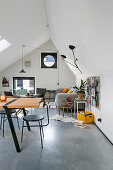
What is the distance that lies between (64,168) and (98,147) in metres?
0.87

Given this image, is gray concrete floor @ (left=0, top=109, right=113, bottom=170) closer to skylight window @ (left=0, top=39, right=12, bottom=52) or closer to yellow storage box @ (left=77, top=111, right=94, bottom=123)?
yellow storage box @ (left=77, top=111, right=94, bottom=123)

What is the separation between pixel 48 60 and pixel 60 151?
6510mm

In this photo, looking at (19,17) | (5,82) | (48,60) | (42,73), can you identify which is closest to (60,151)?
(19,17)

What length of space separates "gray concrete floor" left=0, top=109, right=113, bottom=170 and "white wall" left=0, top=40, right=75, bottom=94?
514 centimetres

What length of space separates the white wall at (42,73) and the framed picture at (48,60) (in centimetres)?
25

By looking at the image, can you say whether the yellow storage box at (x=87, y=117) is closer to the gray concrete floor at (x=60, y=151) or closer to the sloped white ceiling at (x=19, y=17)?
the gray concrete floor at (x=60, y=151)

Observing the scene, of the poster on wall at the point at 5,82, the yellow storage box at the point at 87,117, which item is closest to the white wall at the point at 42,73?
the poster on wall at the point at 5,82

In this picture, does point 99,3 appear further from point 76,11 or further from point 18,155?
point 18,155

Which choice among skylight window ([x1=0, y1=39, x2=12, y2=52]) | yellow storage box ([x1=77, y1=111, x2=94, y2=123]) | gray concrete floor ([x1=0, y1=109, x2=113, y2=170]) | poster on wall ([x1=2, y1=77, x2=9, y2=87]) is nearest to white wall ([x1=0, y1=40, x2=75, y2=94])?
poster on wall ([x1=2, y1=77, x2=9, y2=87])

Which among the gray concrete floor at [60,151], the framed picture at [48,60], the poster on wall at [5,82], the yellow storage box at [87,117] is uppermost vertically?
the framed picture at [48,60]

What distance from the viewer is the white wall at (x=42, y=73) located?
26.6ft

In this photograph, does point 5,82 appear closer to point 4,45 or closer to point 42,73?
point 42,73

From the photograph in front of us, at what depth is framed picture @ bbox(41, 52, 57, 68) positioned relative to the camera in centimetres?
814

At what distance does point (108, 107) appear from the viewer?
2.64 metres
